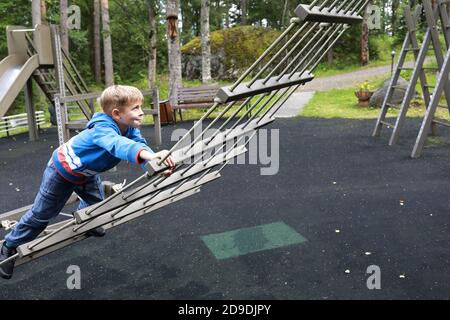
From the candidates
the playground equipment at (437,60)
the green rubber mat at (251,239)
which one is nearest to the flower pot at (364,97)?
the playground equipment at (437,60)

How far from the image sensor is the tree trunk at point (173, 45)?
38.7ft

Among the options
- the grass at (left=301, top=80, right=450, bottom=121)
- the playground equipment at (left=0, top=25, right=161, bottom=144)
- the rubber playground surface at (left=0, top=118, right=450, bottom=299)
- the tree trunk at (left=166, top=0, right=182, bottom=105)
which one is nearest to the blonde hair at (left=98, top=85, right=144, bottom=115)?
the rubber playground surface at (left=0, top=118, right=450, bottom=299)

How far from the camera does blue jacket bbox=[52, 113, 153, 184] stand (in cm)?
231

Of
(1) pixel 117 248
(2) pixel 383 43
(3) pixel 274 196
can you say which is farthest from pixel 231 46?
(1) pixel 117 248

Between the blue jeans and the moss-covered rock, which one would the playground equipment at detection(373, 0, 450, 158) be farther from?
the moss-covered rock

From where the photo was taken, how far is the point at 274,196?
5324 millimetres

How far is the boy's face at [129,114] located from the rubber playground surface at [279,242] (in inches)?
52.4

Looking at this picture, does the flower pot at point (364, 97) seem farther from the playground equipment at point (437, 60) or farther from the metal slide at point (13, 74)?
the metal slide at point (13, 74)

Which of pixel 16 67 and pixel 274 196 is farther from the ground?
pixel 16 67

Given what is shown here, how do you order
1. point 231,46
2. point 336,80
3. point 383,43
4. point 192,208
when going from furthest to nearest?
point 383,43
point 231,46
point 336,80
point 192,208

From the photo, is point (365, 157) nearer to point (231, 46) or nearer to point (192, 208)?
point (192, 208)

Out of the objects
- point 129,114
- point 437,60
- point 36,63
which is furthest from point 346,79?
point 129,114
